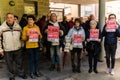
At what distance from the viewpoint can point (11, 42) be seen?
7.62m

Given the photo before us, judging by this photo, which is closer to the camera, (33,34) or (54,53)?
(33,34)

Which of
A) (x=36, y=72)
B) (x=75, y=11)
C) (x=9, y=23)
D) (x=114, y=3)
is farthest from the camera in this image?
(x=75, y=11)

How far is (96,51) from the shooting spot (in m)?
8.52

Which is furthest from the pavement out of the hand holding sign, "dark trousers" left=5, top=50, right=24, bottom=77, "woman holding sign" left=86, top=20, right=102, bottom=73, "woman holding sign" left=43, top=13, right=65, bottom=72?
the hand holding sign

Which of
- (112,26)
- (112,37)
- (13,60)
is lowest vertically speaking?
(13,60)

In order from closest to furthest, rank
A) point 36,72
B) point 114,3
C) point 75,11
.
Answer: point 36,72 < point 114,3 < point 75,11

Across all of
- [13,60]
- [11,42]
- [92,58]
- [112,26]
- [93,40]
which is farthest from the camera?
[92,58]

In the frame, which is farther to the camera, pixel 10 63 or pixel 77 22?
pixel 77 22

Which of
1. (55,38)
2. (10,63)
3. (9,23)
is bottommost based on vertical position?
(10,63)

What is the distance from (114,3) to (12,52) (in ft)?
75.1

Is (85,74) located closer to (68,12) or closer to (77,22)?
(77,22)

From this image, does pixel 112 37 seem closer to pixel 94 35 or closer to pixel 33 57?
pixel 94 35

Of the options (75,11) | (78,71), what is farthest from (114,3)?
(78,71)

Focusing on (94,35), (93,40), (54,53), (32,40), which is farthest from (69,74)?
(32,40)
